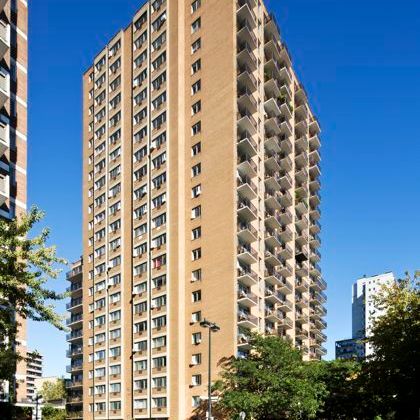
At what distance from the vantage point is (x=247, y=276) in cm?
6288

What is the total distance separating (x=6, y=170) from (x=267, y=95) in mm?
44278

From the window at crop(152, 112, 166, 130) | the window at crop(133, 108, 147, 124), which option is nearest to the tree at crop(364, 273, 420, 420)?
the window at crop(152, 112, 166, 130)

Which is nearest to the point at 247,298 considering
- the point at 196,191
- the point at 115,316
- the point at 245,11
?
the point at 196,191

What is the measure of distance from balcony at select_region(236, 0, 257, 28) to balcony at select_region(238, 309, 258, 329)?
110ft

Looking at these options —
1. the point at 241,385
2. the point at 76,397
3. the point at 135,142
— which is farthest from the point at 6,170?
the point at 76,397

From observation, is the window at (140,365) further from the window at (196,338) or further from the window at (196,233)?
the window at (196,233)

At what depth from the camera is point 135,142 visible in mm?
78750

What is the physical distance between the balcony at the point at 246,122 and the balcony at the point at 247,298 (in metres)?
18.2

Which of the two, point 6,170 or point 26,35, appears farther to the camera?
point 26,35

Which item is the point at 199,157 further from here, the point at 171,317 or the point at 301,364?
the point at 301,364

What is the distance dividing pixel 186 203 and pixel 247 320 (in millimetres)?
15225

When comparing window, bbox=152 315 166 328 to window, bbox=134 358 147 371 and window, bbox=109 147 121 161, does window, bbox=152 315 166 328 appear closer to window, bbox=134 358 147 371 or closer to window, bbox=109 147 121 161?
window, bbox=134 358 147 371

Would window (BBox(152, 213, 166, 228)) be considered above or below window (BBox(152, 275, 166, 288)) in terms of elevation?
above

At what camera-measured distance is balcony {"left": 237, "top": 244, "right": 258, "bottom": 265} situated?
6345cm
